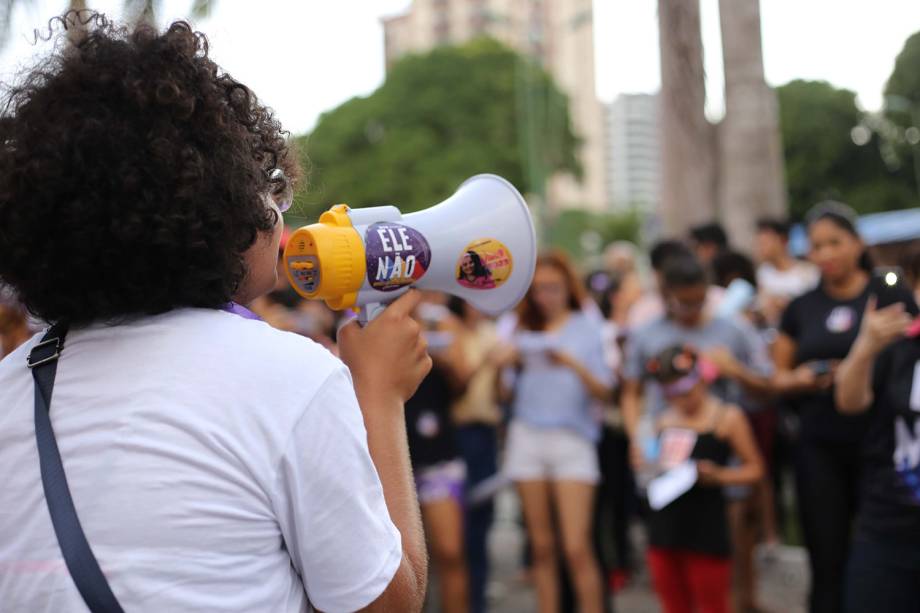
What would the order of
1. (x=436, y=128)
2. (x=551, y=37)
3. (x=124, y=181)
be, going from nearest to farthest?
1. (x=124, y=181)
2. (x=436, y=128)
3. (x=551, y=37)

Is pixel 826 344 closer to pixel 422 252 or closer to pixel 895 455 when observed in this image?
pixel 895 455

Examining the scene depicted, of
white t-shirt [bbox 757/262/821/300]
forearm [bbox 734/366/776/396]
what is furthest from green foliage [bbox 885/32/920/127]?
forearm [bbox 734/366/776/396]

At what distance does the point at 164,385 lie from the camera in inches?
53.2

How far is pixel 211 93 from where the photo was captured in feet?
4.72

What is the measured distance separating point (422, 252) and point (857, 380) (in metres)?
2.31

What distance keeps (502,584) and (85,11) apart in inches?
225

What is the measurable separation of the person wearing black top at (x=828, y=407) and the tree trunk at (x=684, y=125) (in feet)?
15.4

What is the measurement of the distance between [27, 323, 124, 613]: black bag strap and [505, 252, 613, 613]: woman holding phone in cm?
394

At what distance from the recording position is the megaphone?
167cm

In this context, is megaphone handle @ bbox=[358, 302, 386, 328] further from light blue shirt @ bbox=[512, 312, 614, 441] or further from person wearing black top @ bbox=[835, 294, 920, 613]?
light blue shirt @ bbox=[512, 312, 614, 441]

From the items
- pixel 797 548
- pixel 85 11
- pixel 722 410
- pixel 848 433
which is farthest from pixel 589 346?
pixel 85 11

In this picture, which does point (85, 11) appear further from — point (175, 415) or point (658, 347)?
point (658, 347)

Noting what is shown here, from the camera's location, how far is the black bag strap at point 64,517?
1295 mm

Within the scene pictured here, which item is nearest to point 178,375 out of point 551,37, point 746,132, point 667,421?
point 667,421
